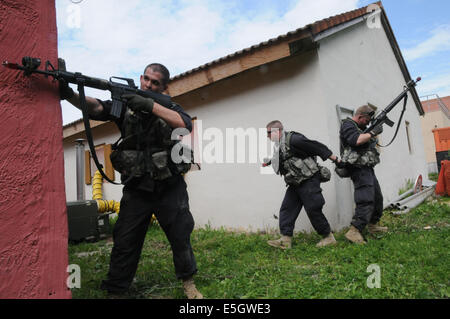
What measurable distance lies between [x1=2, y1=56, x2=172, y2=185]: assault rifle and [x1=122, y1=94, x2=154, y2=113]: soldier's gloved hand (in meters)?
0.09

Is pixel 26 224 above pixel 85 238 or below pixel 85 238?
above

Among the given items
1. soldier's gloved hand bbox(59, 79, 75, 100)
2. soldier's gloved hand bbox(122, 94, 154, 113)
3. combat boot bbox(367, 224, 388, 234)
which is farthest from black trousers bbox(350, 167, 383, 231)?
soldier's gloved hand bbox(59, 79, 75, 100)

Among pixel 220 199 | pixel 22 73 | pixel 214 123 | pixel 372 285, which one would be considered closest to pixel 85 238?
pixel 220 199

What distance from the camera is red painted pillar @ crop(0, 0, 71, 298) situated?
1.57m

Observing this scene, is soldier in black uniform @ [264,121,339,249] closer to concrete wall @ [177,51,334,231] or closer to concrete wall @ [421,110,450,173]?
concrete wall @ [177,51,334,231]

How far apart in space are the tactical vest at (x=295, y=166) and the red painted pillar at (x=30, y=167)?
8.75ft

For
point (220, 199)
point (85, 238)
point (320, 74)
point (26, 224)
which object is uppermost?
point (320, 74)

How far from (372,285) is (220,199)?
3.66 m

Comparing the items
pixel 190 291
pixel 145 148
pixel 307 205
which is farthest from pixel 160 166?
pixel 307 205

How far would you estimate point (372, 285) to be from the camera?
90.8 inches

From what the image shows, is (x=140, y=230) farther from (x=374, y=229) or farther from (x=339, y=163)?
(x=374, y=229)

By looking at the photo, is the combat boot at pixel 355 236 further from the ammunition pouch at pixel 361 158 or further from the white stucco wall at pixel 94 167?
the white stucco wall at pixel 94 167

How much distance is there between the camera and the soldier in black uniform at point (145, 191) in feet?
7.30
